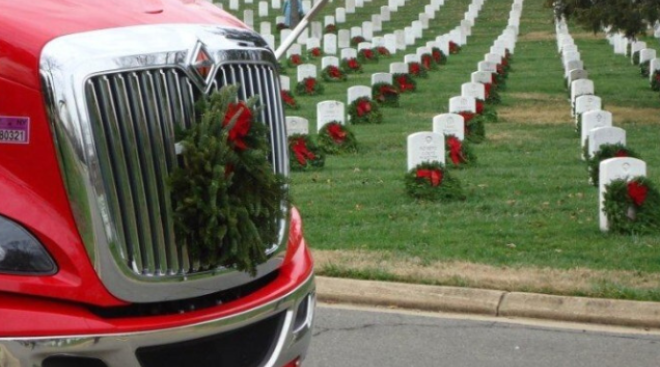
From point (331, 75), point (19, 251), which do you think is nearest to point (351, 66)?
point (331, 75)

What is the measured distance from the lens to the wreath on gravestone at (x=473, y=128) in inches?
627

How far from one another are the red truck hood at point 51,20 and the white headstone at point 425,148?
7244 mm

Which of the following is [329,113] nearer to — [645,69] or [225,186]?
[645,69]

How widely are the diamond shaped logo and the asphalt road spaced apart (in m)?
2.78

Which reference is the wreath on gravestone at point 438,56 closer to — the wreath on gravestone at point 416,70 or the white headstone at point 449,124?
the wreath on gravestone at point 416,70

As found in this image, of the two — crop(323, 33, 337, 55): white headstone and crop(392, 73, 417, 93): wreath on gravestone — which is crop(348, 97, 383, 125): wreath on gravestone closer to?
crop(392, 73, 417, 93): wreath on gravestone

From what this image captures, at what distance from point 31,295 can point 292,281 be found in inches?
48.8

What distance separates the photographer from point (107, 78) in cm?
399

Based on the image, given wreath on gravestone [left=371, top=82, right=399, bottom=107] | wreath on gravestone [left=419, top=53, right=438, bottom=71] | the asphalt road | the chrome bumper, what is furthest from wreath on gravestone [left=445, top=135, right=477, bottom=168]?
wreath on gravestone [left=419, top=53, right=438, bottom=71]

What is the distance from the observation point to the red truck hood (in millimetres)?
3947

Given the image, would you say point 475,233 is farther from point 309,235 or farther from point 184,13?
point 184,13

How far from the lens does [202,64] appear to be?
4273mm

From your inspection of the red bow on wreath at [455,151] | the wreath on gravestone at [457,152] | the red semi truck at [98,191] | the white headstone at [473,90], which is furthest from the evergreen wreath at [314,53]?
the red semi truck at [98,191]

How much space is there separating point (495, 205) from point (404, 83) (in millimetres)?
12250
